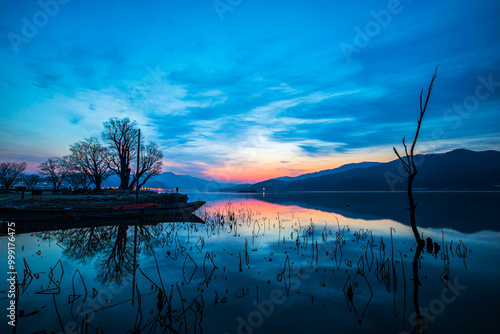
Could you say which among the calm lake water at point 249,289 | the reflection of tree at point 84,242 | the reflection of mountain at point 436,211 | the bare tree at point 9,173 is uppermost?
the bare tree at point 9,173

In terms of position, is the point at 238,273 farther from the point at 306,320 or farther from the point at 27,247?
the point at 27,247

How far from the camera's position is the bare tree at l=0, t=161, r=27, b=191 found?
69.6 meters

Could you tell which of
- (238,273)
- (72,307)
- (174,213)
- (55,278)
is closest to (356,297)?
(238,273)

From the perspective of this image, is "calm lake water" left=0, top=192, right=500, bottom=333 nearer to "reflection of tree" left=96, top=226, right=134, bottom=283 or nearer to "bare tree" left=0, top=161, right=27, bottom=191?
"reflection of tree" left=96, top=226, right=134, bottom=283

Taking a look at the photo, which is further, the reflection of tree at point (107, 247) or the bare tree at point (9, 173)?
the bare tree at point (9, 173)

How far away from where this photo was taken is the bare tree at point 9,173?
69.6 meters

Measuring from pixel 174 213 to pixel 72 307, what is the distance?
25.0 meters

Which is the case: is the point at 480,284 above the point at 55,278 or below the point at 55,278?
below

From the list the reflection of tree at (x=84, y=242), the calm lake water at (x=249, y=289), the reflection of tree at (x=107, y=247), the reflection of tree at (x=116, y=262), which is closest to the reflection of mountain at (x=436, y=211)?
the calm lake water at (x=249, y=289)

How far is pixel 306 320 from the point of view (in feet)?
21.2

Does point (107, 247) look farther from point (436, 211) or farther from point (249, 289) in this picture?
point (436, 211)

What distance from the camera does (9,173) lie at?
73.3 m

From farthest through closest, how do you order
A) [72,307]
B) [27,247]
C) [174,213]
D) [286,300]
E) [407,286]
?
[174,213] → [27,247] → [407,286] → [286,300] → [72,307]

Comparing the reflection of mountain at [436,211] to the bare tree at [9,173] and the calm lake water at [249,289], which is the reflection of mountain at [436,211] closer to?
the calm lake water at [249,289]
